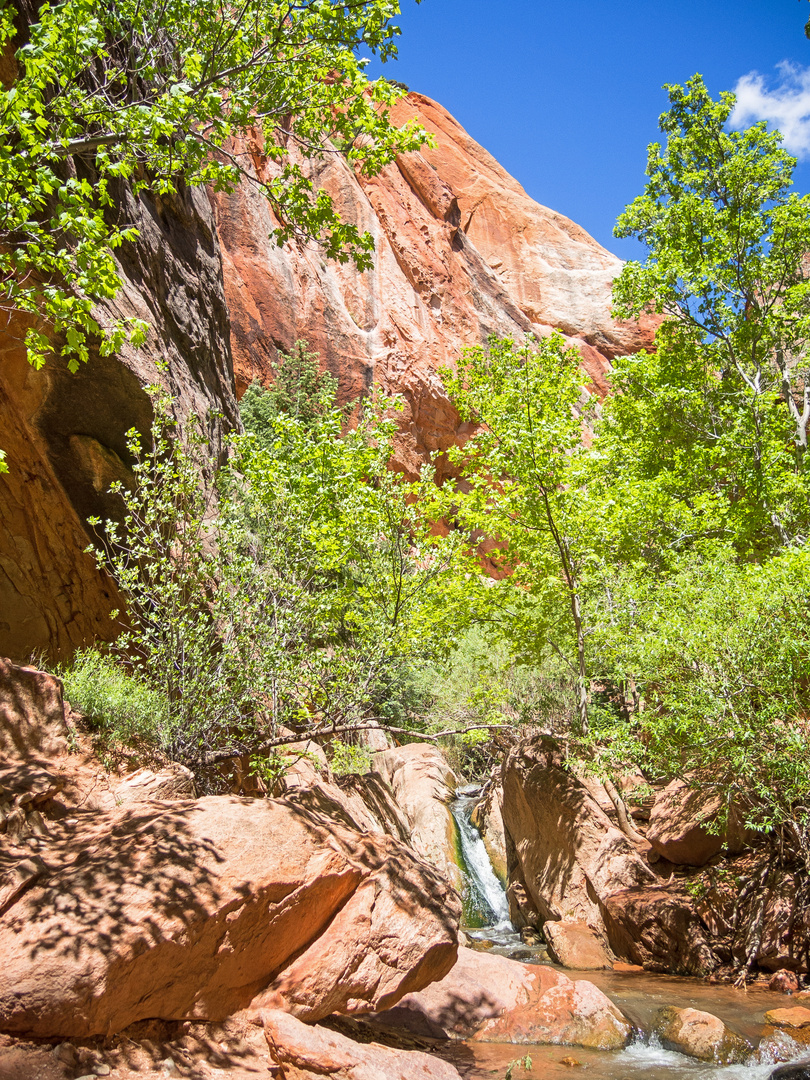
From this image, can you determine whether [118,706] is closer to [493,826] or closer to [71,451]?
[71,451]

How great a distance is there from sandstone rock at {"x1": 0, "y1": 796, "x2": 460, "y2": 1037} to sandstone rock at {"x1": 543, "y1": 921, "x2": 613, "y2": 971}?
20.6 ft

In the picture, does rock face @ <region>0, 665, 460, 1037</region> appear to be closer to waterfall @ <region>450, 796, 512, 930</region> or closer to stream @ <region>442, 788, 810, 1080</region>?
stream @ <region>442, 788, 810, 1080</region>

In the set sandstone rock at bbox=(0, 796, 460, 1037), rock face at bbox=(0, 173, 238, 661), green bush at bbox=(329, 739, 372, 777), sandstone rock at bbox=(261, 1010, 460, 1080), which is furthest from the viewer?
green bush at bbox=(329, 739, 372, 777)

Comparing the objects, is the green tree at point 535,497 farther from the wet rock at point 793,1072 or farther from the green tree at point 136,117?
the wet rock at point 793,1072

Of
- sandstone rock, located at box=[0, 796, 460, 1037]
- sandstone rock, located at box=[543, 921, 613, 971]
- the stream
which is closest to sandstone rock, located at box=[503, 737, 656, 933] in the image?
sandstone rock, located at box=[543, 921, 613, 971]

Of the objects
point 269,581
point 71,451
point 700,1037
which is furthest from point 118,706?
point 700,1037

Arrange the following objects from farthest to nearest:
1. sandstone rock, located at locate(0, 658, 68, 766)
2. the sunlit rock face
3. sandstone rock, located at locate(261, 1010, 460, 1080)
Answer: the sunlit rock face
sandstone rock, located at locate(0, 658, 68, 766)
sandstone rock, located at locate(261, 1010, 460, 1080)

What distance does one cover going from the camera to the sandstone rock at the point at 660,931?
10078 millimetres

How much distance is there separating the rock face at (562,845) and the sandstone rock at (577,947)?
11.9 inches

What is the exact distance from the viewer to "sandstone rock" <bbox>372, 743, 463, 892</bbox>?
17959 mm

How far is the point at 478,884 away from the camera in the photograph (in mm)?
17609

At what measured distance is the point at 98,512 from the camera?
899 cm

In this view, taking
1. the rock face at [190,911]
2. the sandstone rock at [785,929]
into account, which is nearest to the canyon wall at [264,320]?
the rock face at [190,911]

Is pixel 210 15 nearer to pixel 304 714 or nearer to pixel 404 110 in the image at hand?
pixel 304 714
